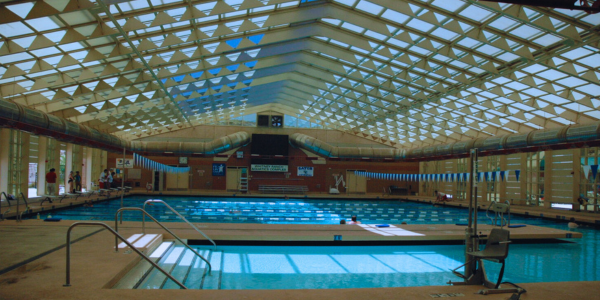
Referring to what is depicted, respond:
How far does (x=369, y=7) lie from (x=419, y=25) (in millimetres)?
1602

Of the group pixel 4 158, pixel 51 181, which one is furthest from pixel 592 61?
→ pixel 4 158

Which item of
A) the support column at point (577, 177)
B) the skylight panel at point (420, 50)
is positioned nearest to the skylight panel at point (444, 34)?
the skylight panel at point (420, 50)

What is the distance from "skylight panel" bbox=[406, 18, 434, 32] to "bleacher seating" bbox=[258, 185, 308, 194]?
1958cm

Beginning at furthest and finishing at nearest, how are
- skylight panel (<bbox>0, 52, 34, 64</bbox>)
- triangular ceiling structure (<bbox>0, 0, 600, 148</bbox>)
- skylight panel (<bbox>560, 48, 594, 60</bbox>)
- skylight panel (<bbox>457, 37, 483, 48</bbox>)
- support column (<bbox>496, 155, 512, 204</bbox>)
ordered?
support column (<bbox>496, 155, 512, 204</bbox>) → skylight panel (<bbox>457, 37, 483, 48</bbox>) → skylight panel (<bbox>560, 48, 594, 60</bbox>) → skylight panel (<bbox>0, 52, 34, 64</bbox>) → triangular ceiling structure (<bbox>0, 0, 600, 148</bbox>)

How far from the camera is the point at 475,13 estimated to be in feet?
33.3

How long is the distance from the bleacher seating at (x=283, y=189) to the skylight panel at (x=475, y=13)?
20974mm

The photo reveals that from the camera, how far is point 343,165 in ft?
102

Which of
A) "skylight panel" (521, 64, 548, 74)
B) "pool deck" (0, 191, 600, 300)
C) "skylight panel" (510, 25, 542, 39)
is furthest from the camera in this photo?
"skylight panel" (521, 64, 548, 74)

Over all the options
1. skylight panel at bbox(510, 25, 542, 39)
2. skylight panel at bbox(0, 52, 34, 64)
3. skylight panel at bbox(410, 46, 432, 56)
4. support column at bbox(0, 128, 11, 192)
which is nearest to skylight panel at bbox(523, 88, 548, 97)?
skylight panel at bbox(410, 46, 432, 56)

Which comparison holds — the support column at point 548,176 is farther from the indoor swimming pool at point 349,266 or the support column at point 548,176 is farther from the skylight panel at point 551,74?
the indoor swimming pool at point 349,266

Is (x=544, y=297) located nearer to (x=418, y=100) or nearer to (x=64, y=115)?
(x=418, y=100)

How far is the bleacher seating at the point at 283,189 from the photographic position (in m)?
29.7

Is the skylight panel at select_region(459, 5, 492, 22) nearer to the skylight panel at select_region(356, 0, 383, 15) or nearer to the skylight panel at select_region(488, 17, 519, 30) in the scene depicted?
the skylight panel at select_region(488, 17, 519, 30)

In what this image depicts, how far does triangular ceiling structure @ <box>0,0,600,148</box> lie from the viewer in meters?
9.70
